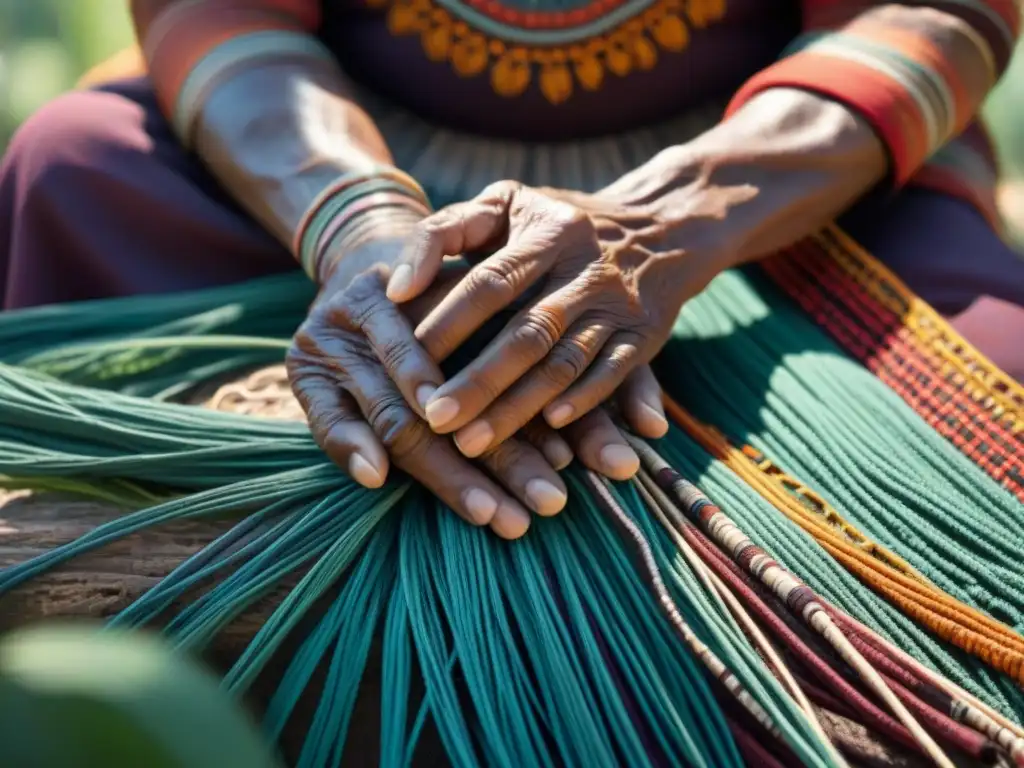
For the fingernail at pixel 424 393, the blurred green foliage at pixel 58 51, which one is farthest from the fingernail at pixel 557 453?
the blurred green foliage at pixel 58 51

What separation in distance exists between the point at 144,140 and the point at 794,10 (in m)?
0.77

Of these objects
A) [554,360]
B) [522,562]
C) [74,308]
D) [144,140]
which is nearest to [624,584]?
[522,562]

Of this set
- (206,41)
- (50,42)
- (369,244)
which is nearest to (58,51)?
(50,42)

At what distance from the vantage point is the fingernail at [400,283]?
37.1 inches

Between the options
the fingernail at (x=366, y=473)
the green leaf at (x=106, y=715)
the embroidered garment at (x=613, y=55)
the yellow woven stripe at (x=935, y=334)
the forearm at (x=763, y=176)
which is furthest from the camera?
the embroidered garment at (x=613, y=55)

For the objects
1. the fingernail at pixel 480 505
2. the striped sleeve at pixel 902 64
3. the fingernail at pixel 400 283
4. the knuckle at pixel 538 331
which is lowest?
the fingernail at pixel 480 505

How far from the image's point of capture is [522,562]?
0.87 metres

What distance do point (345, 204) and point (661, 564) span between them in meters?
0.48

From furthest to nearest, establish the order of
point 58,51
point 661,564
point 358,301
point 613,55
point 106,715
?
point 58,51
point 613,55
point 358,301
point 661,564
point 106,715

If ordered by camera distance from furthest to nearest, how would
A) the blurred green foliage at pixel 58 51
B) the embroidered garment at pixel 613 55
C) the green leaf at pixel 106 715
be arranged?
the blurred green foliage at pixel 58 51 < the embroidered garment at pixel 613 55 < the green leaf at pixel 106 715

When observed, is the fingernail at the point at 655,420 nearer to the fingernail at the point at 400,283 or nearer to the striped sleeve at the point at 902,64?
the fingernail at the point at 400,283

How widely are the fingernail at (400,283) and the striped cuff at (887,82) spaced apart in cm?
49

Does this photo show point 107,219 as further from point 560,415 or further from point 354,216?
point 560,415

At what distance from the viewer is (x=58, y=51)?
281 centimetres
